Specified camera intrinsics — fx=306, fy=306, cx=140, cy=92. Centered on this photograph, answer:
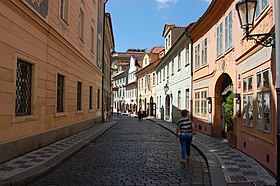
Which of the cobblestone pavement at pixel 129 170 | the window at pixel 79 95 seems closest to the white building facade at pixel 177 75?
the window at pixel 79 95

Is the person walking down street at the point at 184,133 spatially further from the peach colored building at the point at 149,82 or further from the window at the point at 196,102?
the peach colored building at the point at 149,82

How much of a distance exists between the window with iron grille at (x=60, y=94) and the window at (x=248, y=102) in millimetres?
7418

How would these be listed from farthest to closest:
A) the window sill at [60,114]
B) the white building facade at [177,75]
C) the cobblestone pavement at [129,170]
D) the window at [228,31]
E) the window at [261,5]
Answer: the white building facade at [177,75]
the window at [228,31]
the window sill at [60,114]
the window at [261,5]
the cobblestone pavement at [129,170]

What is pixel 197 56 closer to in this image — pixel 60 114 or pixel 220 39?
pixel 220 39

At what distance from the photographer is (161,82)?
116 ft

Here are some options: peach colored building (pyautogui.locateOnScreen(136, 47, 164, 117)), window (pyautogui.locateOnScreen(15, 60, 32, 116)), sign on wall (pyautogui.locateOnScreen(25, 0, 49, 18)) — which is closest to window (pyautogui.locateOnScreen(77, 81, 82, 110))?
sign on wall (pyautogui.locateOnScreen(25, 0, 49, 18))

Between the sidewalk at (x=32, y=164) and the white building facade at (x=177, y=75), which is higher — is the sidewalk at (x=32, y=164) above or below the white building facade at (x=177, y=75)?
below

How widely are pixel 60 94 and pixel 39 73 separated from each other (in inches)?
130

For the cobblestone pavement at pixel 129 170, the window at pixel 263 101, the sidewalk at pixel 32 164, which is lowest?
the cobblestone pavement at pixel 129 170

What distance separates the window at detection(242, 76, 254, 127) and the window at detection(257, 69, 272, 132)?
76 centimetres

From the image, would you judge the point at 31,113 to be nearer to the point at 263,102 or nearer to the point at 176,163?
the point at 176,163

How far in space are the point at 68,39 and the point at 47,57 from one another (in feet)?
10.7

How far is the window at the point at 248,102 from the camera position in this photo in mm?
9336

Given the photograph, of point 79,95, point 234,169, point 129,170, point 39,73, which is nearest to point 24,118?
point 39,73
